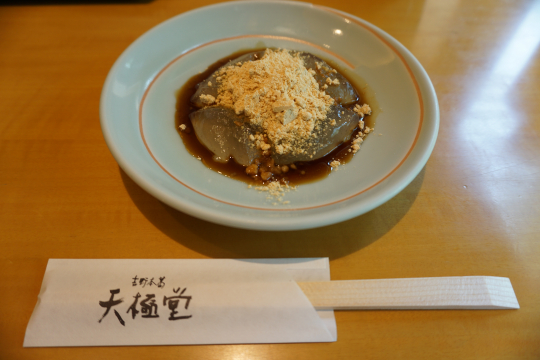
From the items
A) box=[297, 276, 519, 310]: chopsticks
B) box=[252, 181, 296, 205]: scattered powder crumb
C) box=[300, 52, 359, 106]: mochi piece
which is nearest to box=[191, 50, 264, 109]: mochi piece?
box=[300, 52, 359, 106]: mochi piece

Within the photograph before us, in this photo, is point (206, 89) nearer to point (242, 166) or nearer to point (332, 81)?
point (242, 166)

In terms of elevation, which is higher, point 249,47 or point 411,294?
point 249,47

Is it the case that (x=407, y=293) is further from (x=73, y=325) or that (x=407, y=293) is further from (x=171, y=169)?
(x=73, y=325)

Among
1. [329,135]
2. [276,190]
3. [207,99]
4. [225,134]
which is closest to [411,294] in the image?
[276,190]

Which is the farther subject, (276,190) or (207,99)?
(207,99)

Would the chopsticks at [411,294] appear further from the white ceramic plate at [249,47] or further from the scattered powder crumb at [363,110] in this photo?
the scattered powder crumb at [363,110]

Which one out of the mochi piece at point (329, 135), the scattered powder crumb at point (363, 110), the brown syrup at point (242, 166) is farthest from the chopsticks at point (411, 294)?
the scattered powder crumb at point (363, 110)

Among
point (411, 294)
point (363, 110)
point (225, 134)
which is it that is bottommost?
point (411, 294)
